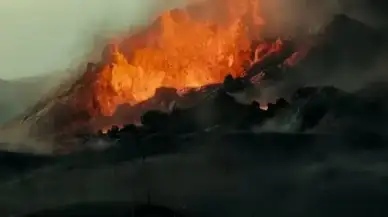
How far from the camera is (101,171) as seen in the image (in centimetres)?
304

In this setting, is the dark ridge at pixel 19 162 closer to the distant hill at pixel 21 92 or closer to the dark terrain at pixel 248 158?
the dark terrain at pixel 248 158

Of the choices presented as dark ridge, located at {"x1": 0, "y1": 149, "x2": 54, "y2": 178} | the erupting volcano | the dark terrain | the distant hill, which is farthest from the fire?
dark ridge, located at {"x1": 0, "y1": 149, "x2": 54, "y2": 178}

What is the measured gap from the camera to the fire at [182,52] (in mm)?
3098

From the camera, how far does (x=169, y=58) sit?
3143 millimetres

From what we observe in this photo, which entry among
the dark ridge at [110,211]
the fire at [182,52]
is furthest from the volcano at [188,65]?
the dark ridge at [110,211]

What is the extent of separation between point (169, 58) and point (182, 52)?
6 cm

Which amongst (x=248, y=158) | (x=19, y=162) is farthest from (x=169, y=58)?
(x=19, y=162)

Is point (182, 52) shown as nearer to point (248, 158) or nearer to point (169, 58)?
point (169, 58)

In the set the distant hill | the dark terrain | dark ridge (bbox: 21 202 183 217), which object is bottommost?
dark ridge (bbox: 21 202 183 217)

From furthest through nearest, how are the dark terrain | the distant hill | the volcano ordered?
the distant hill < the volcano < the dark terrain

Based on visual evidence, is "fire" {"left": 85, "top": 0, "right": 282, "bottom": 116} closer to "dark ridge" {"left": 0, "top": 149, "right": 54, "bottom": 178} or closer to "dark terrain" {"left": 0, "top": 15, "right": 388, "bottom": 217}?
"dark terrain" {"left": 0, "top": 15, "right": 388, "bottom": 217}

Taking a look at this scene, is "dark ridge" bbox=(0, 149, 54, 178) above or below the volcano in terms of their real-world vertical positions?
below

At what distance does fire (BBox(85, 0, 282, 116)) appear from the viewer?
3098 millimetres

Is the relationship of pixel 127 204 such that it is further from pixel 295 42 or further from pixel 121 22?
pixel 295 42
